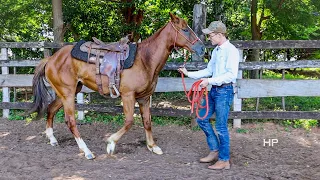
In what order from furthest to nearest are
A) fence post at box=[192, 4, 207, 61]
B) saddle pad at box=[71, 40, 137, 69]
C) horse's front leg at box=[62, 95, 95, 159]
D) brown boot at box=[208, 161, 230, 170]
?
1. fence post at box=[192, 4, 207, 61]
2. horse's front leg at box=[62, 95, 95, 159]
3. saddle pad at box=[71, 40, 137, 69]
4. brown boot at box=[208, 161, 230, 170]

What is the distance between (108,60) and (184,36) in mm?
1196

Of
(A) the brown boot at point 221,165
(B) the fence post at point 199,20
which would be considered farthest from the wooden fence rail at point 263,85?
(A) the brown boot at point 221,165

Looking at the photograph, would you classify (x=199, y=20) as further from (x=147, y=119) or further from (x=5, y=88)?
(x=5, y=88)

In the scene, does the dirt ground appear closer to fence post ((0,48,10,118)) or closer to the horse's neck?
fence post ((0,48,10,118))

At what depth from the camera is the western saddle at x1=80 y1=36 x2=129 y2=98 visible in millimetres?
4918

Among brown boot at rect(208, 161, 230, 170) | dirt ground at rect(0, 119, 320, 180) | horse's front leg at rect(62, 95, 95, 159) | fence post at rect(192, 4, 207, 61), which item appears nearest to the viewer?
dirt ground at rect(0, 119, 320, 180)

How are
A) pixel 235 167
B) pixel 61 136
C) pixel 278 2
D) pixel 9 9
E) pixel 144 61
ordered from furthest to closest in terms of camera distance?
pixel 9 9 < pixel 278 2 < pixel 61 136 < pixel 144 61 < pixel 235 167

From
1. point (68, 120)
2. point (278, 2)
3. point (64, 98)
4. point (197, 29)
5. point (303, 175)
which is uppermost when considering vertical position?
point (278, 2)

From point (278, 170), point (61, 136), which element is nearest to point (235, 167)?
point (278, 170)

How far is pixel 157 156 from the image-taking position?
5027 millimetres

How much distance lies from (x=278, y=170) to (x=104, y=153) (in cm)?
255

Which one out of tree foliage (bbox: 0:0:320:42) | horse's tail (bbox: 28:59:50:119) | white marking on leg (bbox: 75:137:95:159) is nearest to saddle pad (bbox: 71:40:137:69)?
horse's tail (bbox: 28:59:50:119)

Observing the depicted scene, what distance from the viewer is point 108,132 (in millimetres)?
6379

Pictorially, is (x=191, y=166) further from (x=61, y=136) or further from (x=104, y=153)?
(x=61, y=136)
